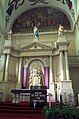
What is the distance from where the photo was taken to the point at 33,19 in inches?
634

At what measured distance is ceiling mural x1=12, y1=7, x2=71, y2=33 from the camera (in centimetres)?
1555

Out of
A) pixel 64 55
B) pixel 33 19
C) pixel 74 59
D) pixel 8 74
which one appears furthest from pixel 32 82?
pixel 33 19

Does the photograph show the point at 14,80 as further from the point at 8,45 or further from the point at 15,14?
the point at 15,14

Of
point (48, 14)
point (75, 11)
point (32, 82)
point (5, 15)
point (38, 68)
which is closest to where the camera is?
point (32, 82)

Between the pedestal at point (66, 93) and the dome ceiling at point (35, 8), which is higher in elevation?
the dome ceiling at point (35, 8)

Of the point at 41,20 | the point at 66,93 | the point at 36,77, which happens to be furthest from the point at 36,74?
the point at 41,20

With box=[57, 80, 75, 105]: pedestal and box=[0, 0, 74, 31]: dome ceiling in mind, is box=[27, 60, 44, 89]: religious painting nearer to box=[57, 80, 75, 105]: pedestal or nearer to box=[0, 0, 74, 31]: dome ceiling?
box=[57, 80, 75, 105]: pedestal

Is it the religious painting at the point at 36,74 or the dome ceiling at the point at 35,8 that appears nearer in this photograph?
the religious painting at the point at 36,74

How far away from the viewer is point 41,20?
15.9m

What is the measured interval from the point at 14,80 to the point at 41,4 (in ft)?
33.3

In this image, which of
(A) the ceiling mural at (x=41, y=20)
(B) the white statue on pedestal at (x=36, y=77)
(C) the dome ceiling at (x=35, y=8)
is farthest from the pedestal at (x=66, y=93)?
(C) the dome ceiling at (x=35, y=8)

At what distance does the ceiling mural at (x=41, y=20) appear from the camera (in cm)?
1555

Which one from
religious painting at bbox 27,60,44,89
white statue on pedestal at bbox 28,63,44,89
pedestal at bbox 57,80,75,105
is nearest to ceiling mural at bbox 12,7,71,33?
religious painting at bbox 27,60,44,89

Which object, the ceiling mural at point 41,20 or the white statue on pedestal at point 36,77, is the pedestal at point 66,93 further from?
the ceiling mural at point 41,20
